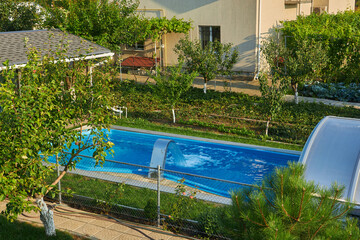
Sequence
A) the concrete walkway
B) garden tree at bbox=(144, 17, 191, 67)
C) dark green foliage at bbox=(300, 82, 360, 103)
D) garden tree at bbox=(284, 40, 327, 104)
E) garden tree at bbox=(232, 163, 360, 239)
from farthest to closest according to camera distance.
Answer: garden tree at bbox=(144, 17, 191, 67) → dark green foliage at bbox=(300, 82, 360, 103) → garden tree at bbox=(284, 40, 327, 104) → the concrete walkway → garden tree at bbox=(232, 163, 360, 239)

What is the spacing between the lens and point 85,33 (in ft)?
67.2

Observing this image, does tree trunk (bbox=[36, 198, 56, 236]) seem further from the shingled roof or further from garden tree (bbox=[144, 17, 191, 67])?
garden tree (bbox=[144, 17, 191, 67])

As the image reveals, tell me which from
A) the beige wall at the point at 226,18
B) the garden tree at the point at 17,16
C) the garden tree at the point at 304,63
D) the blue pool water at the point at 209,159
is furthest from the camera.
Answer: the beige wall at the point at 226,18

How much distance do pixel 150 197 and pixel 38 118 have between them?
4053 millimetres

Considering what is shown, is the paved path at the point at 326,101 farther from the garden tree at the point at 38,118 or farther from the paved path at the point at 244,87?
the garden tree at the point at 38,118

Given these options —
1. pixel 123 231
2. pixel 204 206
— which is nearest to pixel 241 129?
pixel 204 206

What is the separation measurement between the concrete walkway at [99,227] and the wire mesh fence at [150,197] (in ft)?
1.02

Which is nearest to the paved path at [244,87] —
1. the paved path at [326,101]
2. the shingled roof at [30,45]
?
the paved path at [326,101]

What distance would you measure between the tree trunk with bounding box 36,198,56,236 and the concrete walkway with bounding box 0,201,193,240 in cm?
49

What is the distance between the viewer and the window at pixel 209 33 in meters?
23.9

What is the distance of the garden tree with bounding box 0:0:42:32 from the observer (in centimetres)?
2241

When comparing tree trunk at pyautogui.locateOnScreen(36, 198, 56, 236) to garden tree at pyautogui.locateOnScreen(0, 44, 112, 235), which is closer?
garden tree at pyautogui.locateOnScreen(0, 44, 112, 235)

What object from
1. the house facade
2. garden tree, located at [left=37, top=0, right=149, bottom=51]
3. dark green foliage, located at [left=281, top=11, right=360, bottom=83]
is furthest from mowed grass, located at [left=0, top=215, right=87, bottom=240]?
the house facade

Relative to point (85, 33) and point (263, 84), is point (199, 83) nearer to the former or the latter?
point (85, 33)
